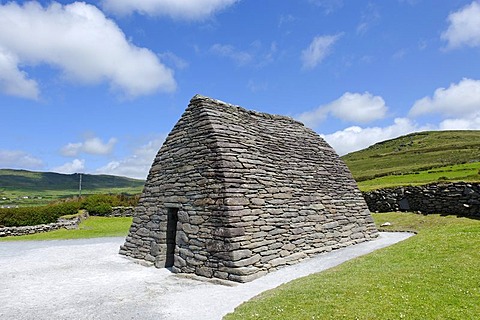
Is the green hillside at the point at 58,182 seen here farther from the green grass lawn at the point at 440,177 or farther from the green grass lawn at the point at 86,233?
the green grass lawn at the point at 440,177

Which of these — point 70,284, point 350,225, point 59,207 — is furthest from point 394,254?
point 59,207

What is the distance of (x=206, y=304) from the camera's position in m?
8.76

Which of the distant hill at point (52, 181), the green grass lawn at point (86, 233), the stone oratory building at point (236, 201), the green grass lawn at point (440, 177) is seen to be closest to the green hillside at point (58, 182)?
the distant hill at point (52, 181)

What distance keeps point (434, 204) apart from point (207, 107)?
1657cm

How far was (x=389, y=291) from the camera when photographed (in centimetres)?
807

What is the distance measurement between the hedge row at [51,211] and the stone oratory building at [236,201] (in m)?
18.4

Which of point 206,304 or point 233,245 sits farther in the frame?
point 233,245

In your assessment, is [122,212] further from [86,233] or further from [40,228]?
[86,233]

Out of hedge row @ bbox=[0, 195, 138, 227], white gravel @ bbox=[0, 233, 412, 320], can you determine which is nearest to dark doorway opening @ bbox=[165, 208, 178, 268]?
white gravel @ bbox=[0, 233, 412, 320]

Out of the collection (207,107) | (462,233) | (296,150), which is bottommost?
(462,233)

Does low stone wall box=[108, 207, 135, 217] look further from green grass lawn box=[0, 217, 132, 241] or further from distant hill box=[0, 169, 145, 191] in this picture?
distant hill box=[0, 169, 145, 191]

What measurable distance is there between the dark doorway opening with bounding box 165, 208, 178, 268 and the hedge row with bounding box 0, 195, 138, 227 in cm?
2141

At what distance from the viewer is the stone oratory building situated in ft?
37.8

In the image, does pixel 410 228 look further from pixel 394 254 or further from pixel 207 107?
pixel 207 107
